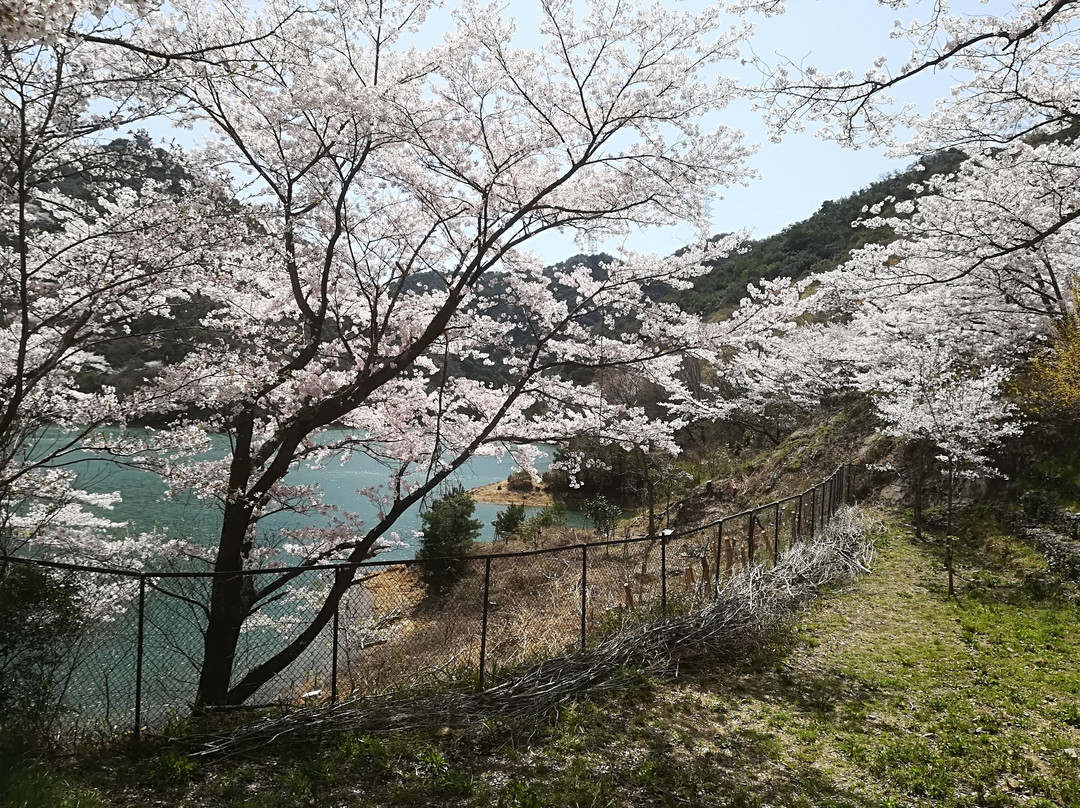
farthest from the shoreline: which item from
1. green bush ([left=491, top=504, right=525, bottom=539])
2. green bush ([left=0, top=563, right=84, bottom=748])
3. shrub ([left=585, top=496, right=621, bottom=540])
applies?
green bush ([left=0, top=563, right=84, bottom=748])

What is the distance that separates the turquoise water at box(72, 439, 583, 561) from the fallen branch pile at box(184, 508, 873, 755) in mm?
3358

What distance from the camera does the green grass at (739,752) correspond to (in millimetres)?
4148

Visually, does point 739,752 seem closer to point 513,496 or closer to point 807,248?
point 513,496

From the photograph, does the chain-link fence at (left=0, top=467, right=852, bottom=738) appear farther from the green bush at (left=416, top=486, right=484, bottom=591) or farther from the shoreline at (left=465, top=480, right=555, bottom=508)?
the shoreline at (left=465, top=480, right=555, bottom=508)

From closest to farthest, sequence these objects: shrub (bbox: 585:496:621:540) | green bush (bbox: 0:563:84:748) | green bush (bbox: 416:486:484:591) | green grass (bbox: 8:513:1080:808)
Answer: green grass (bbox: 8:513:1080:808) → green bush (bbox: 0:563:84:748) → green bush (bbox: 416:486:484:591) → shrub (bbox: 585:496:621:540)

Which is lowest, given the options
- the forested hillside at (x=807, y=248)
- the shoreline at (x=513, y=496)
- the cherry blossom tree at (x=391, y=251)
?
the shoreline at (x=513, y=496)

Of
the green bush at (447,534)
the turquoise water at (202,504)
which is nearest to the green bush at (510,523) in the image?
the green bush at (447,534)

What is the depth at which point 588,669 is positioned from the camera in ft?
19.9

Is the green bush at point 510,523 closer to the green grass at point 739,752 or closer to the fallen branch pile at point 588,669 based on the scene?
the fallen branch pile at point 588,669

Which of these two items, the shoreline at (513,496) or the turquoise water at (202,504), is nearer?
the turquoise water at (202,504)

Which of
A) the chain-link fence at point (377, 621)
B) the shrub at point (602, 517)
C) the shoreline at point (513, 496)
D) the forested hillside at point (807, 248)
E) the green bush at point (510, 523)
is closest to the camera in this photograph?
the chain-link fence at point (377, 621)

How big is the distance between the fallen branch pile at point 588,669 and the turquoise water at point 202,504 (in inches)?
132

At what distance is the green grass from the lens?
13.6ft

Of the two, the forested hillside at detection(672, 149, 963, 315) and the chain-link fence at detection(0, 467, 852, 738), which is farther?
the forested hillside at detection(672, 149, 963, 315)
